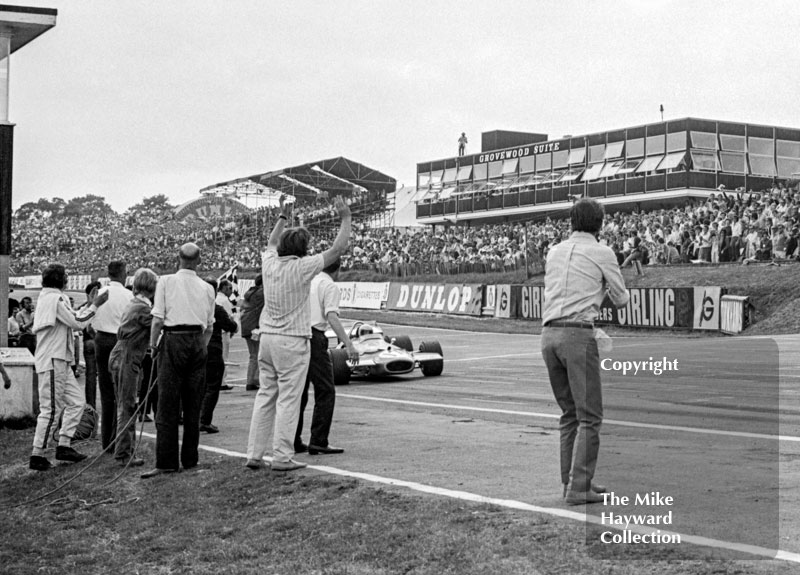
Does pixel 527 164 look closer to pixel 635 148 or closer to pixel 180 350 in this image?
pixel 635 148

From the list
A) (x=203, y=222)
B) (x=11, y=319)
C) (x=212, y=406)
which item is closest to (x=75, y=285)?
(x=203, y=222)

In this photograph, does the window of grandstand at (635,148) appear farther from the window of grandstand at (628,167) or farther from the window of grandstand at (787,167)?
the window of grandstand at (787,167)

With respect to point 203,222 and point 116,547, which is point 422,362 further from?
point 203,222

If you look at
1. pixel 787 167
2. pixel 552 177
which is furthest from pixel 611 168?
pixel 787 167

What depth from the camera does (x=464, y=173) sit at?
71562mm

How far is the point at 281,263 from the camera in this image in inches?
371

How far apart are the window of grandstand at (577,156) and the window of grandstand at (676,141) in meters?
6.23

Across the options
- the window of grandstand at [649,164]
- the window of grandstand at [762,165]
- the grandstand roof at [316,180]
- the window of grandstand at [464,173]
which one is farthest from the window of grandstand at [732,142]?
the grandstand roof at [316,180]

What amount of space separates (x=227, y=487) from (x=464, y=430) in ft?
11.2

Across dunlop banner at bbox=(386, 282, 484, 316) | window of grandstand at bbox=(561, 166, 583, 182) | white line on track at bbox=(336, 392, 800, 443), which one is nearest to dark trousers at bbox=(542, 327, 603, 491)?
white line on track at bbox=(336, 392, 800, 443)

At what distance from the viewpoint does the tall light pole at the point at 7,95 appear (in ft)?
55.3

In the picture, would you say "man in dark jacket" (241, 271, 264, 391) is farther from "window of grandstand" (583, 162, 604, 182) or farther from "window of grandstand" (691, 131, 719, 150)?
"window of grandstand" (583, 162, 604, 182)

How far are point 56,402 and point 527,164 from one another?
5580cm

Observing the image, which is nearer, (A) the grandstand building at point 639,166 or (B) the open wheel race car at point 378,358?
(B) the open wheel race car at point 378,358
